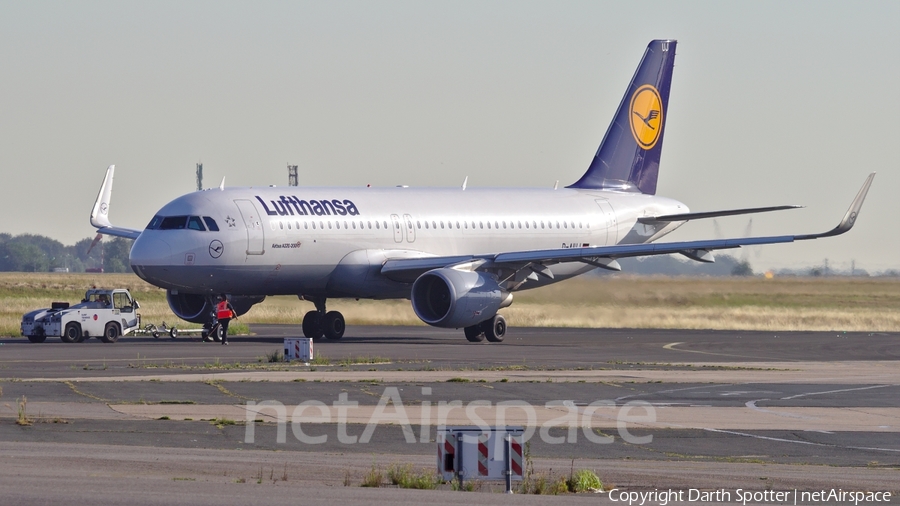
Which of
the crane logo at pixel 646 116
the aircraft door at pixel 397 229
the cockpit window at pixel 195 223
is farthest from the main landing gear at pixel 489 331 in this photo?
the crane logo at pixel 646 116

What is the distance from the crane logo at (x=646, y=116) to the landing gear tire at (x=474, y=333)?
41.6 feet

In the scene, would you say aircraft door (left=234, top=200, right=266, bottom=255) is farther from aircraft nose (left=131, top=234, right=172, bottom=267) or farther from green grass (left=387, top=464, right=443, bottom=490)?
green grass (left=387, top=464, right=443, bottom=490)

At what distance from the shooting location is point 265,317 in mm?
58188

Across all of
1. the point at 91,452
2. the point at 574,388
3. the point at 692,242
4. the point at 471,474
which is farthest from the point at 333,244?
the point at 471,474

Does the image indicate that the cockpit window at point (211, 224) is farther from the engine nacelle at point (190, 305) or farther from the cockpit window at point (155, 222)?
the engine nacelle at point (190, 305)

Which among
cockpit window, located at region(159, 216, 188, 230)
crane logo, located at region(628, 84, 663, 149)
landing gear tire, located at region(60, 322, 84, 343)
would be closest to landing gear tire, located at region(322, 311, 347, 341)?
cockpit window, located at region(159, 216, 188, 230)

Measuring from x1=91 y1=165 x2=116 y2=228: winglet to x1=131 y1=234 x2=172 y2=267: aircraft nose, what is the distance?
33.4 ft

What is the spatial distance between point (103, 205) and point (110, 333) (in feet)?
28.9

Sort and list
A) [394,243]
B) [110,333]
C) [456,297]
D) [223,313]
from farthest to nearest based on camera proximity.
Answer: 1. [394,243]
2. [110,333]
3. [223,313]
4. [456,297]

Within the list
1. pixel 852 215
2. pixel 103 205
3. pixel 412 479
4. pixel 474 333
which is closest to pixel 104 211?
pixel 103 205

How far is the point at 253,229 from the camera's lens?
38.4 meters

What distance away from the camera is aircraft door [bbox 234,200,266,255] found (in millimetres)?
38281

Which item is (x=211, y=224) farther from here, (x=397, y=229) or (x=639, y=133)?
(x=639, y=133)

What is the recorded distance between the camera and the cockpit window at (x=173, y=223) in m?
37.9
